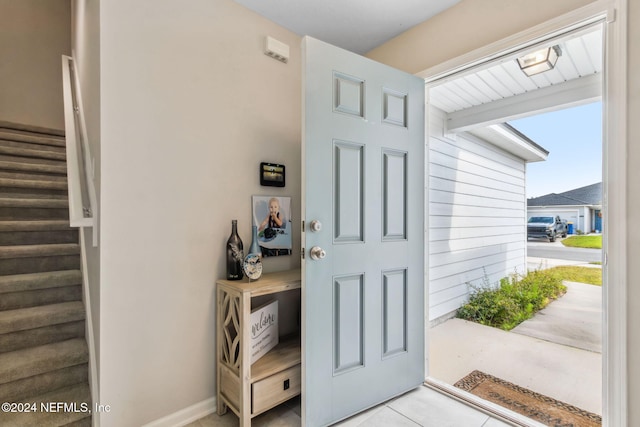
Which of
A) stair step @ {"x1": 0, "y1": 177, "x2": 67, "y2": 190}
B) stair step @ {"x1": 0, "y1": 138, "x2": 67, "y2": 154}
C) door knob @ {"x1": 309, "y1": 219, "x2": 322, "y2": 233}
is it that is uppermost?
stair step @ {"x1": 0, "y1": 138, "x2": 67, "y2": 154}

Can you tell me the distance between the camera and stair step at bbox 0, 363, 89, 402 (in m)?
1.49

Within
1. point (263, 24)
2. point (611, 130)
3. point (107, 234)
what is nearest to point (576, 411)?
point (611, 130)

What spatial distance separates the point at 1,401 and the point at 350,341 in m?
1.76

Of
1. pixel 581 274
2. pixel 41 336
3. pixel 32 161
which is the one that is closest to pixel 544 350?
pixel 581 274

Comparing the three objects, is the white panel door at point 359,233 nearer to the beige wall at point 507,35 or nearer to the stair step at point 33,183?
the beige wall at point 507,35

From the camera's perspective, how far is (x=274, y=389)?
160cm

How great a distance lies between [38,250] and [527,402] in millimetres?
3339

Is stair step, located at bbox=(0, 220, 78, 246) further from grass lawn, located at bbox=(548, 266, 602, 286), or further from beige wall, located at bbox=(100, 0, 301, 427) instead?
grass lawn, located at bbox=(548, 266, 602, 286)

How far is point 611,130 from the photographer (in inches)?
51.3

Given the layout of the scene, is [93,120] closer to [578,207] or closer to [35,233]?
[35,233]

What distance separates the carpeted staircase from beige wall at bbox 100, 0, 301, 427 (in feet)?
1.45

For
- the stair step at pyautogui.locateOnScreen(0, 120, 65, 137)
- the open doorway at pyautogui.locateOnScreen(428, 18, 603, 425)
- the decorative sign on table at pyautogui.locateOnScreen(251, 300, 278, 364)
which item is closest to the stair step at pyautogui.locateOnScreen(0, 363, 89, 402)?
the decorative sign on table at pyautogui.locateOnScreen(251, 300, 278, 364)

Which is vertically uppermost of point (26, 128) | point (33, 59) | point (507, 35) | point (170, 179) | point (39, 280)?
point (33, 59)

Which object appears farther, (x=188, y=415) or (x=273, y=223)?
(x=273, y=223)
